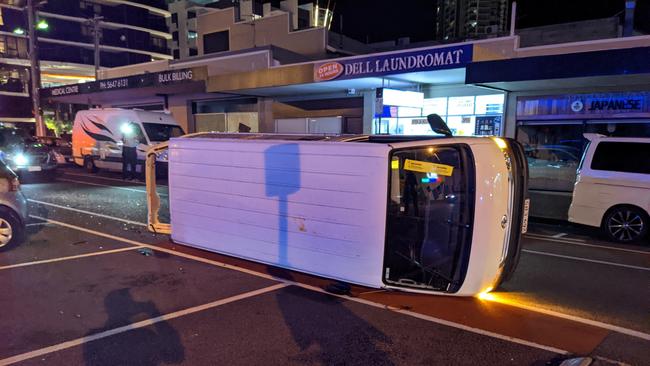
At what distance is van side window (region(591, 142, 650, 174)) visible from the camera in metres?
8.19

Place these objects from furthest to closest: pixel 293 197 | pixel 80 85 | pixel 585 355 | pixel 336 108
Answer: pixel 80 85 < pixel 336 108 < pixel 293 197 < pixel 585 355

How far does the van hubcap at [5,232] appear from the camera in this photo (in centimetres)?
706

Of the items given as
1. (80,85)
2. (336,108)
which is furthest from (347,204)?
(80,85)

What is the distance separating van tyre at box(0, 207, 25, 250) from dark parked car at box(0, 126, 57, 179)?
31.2 ft

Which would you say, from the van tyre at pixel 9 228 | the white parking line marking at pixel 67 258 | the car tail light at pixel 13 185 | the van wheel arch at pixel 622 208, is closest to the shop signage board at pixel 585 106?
the van wheel arch at pixel 622 208

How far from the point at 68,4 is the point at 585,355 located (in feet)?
240

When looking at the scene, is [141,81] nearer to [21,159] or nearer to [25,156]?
[25,156]

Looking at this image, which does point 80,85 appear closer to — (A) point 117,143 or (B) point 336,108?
(A) point 117,143

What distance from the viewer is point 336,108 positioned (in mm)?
18859

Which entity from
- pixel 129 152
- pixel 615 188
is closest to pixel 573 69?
pixel 615 188

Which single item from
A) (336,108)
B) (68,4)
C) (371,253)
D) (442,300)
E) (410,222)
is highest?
(68,4)

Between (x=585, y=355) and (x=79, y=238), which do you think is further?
(x=79, y=238)

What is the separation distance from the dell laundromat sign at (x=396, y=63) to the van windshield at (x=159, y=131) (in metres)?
6.83

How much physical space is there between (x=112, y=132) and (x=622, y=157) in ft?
54.7
